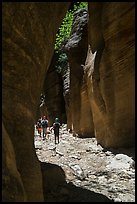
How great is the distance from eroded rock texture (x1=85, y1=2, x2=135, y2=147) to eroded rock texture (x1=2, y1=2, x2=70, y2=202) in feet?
15.0

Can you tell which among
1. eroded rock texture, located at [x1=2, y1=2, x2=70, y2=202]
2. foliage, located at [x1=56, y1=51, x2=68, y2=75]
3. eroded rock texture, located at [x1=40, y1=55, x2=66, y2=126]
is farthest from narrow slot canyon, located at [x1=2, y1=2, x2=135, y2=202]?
eroded rock texture, located at [x1=40, y1=55, x2=66, y2=126]

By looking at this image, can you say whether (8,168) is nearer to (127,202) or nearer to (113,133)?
(127,202)

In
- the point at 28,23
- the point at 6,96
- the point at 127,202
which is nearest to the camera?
the point at 6,96

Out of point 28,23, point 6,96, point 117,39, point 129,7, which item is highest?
point 129,7

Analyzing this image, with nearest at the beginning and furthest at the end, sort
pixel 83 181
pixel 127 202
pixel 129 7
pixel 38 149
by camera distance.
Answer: pixel 127 202, pixel 83 181, pixel 129 7, pixel 38 149

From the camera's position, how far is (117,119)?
11.0m

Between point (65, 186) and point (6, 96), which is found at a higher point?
point (6, 96)

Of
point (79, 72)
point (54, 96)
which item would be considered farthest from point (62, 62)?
point (79, 72)

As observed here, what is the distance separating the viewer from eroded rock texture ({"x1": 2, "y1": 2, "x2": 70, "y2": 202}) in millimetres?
5199

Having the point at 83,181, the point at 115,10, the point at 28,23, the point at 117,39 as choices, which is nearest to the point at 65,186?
the point at 83,181

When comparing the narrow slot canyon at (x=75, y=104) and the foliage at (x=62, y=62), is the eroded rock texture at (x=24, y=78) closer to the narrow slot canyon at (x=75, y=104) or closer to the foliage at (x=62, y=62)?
the narrow slot canyon at (x=75, y=104)

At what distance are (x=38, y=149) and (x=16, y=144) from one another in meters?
7.20

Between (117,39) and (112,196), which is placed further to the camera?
(117,39)

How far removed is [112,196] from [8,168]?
4.27 meters
